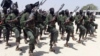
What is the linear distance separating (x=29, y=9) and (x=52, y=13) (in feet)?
3.56

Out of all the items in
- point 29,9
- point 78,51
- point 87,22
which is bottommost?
point 78,51

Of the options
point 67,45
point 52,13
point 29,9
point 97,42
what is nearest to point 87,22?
point 97,42

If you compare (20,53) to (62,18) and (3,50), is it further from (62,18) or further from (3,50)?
(62,18)

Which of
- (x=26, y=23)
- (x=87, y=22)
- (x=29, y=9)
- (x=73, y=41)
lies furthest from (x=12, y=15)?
(x=87, y=22)

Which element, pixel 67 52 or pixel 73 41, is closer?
pixel 67 52

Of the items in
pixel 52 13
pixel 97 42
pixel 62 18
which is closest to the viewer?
pixel 52 13

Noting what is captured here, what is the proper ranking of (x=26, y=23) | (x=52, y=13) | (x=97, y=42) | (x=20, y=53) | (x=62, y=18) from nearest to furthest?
(x=26, y=23) → (x=20, y=53) → (x=52, y=13) → (x=62, y=18) → (x=97, y=42)

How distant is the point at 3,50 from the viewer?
9703mm

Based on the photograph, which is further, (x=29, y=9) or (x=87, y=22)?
(x=87, y=22)

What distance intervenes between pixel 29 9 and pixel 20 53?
6.13ft

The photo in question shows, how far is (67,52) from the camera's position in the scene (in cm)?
980

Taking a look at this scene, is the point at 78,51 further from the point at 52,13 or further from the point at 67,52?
the point at 52,13

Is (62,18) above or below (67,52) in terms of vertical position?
above

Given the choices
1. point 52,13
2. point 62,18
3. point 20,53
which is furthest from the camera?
point 62,18
